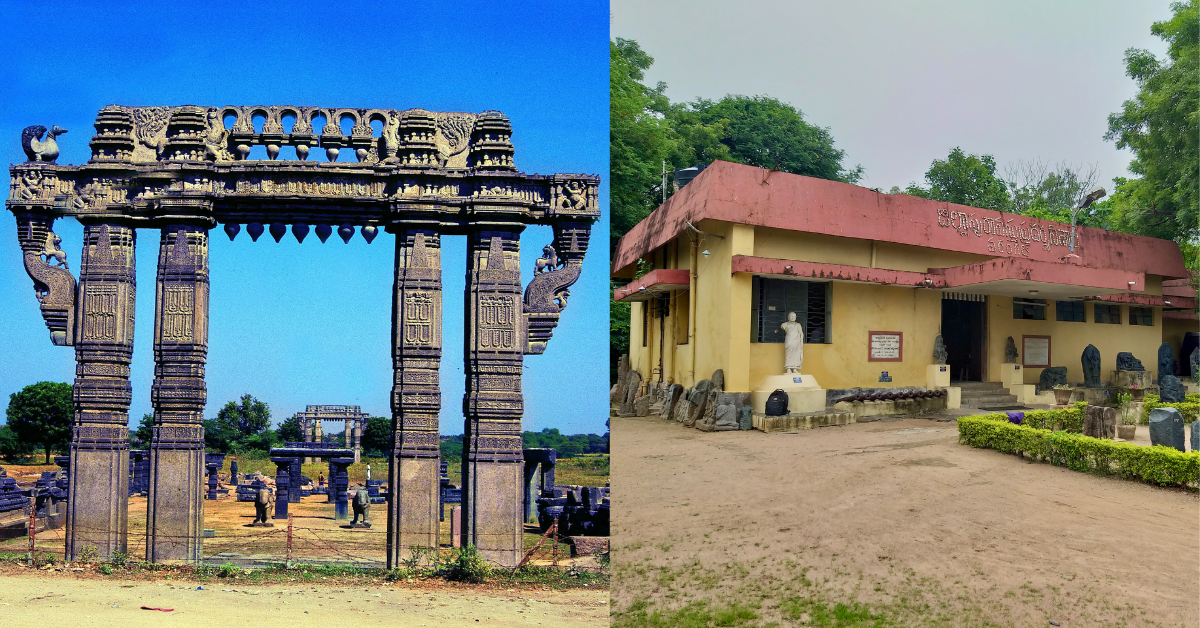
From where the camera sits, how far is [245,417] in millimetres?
8211

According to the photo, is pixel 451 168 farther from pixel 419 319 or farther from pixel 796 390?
pixel 796 390

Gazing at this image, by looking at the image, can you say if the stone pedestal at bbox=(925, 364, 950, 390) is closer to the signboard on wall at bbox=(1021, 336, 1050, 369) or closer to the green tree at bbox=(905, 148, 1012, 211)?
the signboard on wall at bbox=(1021, 336, 1050, 369)

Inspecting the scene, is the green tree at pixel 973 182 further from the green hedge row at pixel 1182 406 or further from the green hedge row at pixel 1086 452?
the green hedge row at pixel 1086 452

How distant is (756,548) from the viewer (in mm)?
5375

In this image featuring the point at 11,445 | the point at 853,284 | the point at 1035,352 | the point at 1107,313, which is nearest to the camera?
the point at 11,445

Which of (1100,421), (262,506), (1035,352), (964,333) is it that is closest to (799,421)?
(1100,421)

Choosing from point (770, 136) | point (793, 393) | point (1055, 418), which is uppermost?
point (770, 136)

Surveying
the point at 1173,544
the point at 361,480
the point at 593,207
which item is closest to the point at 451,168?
the point at 593,207

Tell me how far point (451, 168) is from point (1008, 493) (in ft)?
20.0

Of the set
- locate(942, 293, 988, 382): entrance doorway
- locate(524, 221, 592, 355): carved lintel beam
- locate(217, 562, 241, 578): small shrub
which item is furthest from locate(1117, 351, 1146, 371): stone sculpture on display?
locate(217, 562, 241, 578): small shrub

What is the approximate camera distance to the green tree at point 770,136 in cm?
2461

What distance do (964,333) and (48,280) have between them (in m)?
16.5

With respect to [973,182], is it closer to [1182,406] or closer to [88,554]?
[1182,406]

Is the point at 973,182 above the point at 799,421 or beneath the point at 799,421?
above
